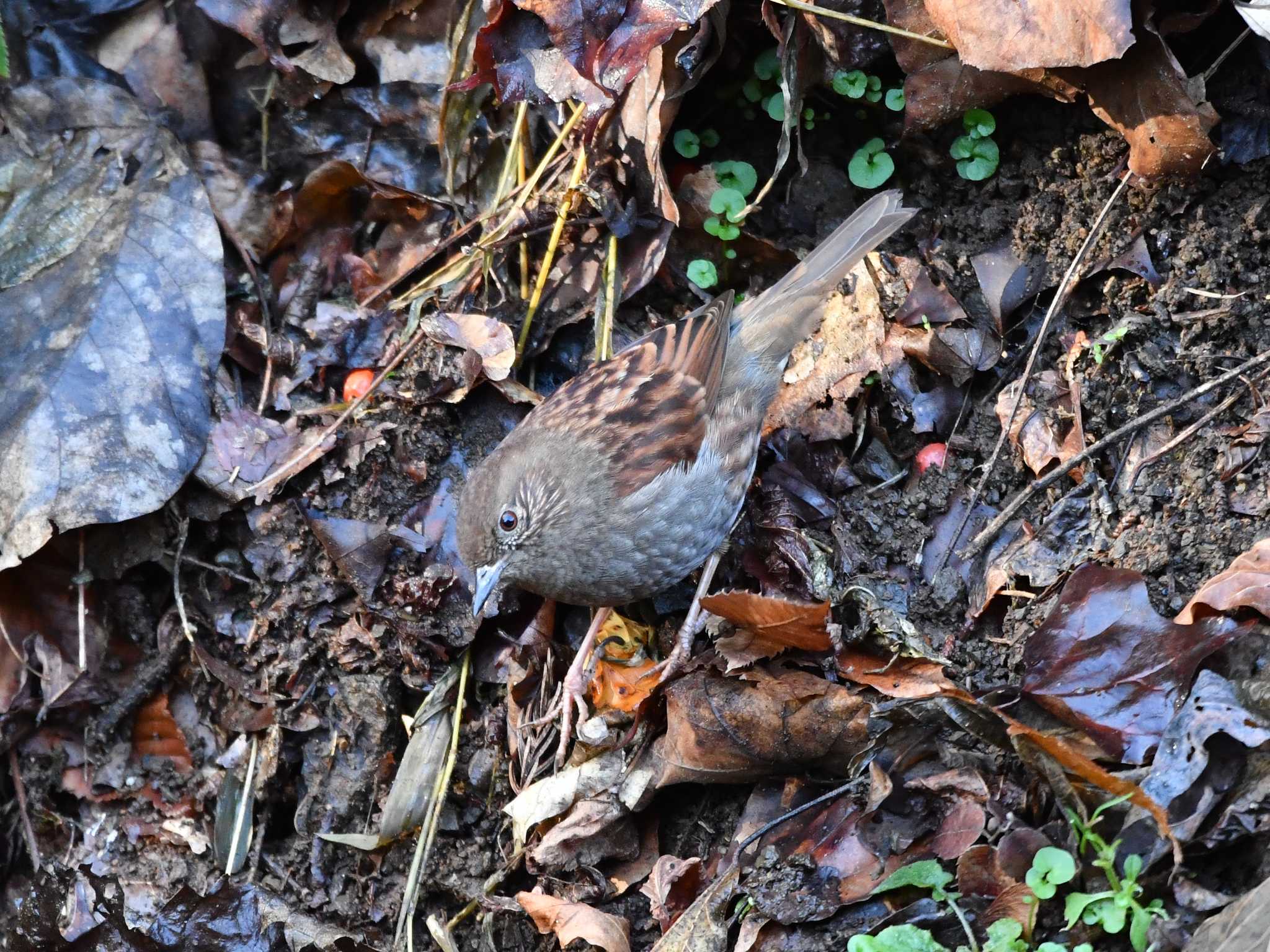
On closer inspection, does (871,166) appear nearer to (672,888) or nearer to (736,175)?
(736,175)

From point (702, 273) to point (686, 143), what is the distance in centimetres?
56

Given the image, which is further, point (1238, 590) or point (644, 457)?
point (644, 457)

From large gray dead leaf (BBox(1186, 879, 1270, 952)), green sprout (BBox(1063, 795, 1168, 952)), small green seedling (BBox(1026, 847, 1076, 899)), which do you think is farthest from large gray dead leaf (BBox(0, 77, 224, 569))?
large gray dead leaf (BBox(1186, 879, 1270, 952))

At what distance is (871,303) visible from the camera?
476 centimetres

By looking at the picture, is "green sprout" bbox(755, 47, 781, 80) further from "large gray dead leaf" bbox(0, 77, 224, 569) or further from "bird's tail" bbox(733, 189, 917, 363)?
"large gray dead leaf" bbox(0, 77, 224, 569)

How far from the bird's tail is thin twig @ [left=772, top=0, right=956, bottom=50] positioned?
1.86 ft

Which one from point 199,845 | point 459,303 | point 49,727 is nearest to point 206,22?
point 459,303

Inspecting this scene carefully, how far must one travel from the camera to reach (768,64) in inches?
192

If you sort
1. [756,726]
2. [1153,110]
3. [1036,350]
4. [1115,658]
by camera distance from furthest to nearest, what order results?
[1036,350] < [1153,110] < [756,726] < [1115,658]

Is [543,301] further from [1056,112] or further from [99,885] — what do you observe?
[99,885]

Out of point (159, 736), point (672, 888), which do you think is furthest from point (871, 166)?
point (159, 736)

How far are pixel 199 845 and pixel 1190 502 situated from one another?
151 inches

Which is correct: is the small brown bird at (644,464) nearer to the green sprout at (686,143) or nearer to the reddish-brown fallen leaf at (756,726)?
the reddish-brown fallen leaf at (756,726)

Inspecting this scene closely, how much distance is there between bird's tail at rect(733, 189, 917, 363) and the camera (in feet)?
14.6
